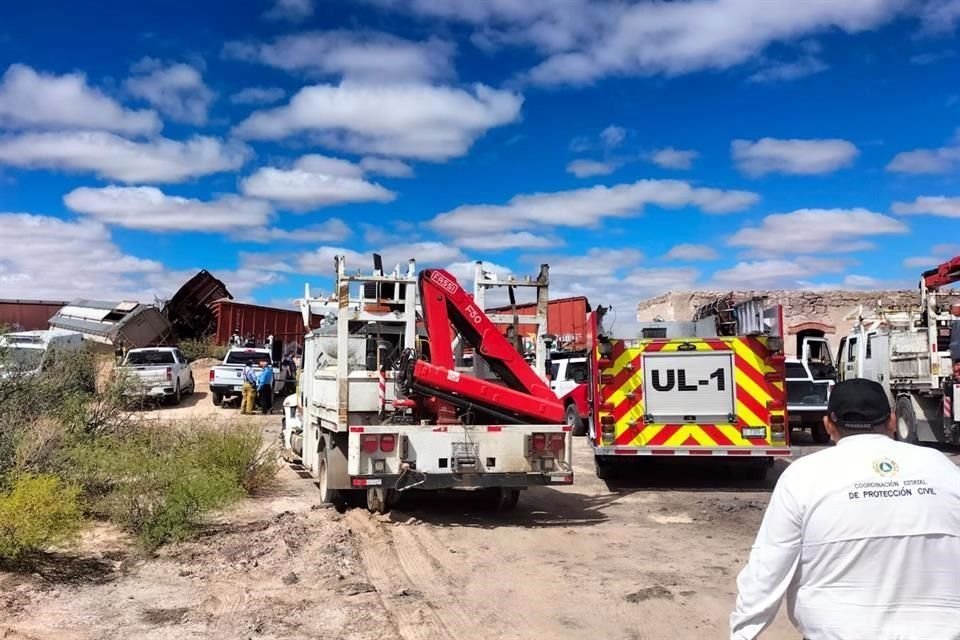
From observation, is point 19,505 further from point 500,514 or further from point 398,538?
point 500,514

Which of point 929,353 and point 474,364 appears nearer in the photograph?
point 474,364

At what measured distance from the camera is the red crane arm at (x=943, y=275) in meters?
15.9

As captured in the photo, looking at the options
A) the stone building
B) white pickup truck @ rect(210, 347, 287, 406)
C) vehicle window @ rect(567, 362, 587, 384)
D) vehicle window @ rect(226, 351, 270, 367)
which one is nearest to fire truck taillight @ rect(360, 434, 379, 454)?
vehicle window @ rect(567, 362, 587, 384)

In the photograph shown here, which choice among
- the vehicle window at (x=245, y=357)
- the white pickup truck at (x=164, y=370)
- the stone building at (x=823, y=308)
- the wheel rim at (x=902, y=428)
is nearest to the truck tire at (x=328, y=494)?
the wheel rim at (x=902, y=428)

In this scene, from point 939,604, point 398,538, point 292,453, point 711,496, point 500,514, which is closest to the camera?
point 939,604

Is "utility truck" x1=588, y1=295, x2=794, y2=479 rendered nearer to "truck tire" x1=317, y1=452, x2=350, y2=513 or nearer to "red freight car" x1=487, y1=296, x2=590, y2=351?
"truck tire" x1=317, y1=452, x2=350, y2=513

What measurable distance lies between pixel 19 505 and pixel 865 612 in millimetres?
5918

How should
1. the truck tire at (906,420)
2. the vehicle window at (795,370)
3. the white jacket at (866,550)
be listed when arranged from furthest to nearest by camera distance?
the vehicle window at (795,370) < the truck tire at (906,420) < the white jacket at (866,550)

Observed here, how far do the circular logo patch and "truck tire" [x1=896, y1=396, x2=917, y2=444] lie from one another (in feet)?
48.4

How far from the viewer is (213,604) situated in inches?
231

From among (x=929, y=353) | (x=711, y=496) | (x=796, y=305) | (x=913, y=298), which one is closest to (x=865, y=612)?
(x=711, y=496)

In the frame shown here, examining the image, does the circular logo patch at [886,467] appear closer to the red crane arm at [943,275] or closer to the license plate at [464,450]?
the license plate at [464,450]

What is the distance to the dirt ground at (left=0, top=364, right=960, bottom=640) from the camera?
5.45 meters

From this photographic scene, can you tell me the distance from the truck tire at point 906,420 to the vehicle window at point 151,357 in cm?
1914
